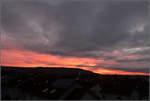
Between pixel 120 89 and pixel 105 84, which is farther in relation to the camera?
pixel 105 84

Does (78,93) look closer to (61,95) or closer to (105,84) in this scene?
(61,95)

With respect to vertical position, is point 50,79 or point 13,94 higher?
point 50,79

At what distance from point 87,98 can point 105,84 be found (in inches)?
388

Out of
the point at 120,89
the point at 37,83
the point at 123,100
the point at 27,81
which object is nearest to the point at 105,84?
the point at 120,89

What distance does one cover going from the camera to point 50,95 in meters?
27.3

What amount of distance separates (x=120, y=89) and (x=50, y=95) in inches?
784

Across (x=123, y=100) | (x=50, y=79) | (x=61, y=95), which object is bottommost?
(x=123, y=100)

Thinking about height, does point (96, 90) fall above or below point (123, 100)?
above

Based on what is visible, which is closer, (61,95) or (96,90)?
(61,95)

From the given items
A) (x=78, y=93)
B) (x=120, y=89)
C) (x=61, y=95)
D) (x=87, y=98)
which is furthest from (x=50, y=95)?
(x=120, y=89)

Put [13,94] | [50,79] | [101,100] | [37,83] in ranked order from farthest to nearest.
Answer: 1. [50,79]
2. [37,83]
3. [13,94]
4. [101,100]

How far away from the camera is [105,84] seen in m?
34.7

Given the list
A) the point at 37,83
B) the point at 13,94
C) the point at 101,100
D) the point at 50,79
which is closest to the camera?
the point at 101,100

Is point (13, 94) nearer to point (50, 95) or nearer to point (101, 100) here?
point (50, 95)
